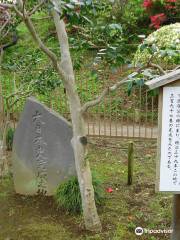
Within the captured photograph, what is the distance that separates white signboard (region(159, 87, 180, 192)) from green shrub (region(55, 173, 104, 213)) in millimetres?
1740

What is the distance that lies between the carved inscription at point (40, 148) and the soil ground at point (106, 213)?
0.27 metres

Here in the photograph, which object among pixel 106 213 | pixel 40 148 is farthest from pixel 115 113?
pixel 106 213

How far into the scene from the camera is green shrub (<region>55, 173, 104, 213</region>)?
5406 millimetres

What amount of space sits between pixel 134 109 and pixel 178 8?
13.6ft

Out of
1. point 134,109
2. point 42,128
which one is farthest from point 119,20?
point 42,128

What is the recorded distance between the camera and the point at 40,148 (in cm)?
582

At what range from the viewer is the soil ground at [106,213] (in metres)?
5.09

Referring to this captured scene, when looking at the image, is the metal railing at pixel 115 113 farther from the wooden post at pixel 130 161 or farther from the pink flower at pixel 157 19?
the pink flower at pixel 157 19

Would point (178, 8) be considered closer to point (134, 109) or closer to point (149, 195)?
point (134, 109)

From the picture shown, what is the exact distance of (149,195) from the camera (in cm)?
586

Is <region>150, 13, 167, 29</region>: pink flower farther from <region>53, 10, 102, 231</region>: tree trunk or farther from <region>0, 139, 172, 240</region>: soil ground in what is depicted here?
<region>53, 10, 102, 231</region>: tree trunk

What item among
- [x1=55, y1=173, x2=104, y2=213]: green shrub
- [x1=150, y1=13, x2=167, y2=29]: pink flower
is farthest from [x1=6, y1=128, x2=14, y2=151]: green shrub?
[x1=150, y1=13, x2=167, y2=29]: pink flower

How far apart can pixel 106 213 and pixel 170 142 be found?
1.97 m

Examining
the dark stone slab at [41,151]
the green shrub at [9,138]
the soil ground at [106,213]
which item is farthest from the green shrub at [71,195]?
the green shrub at [9,138]
